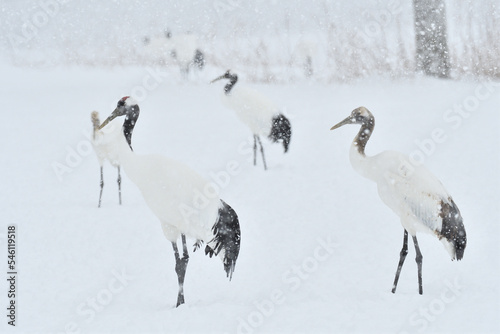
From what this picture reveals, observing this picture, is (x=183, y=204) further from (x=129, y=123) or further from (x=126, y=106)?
(x=126, y=106)

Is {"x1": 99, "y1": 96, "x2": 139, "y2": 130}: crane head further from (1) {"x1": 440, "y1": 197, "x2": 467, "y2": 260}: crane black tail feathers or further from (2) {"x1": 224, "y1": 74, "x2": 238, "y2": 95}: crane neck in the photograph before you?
(2) {"x1": 224, "y1": 74, "x2": 238, "y2": 95}: crane neck

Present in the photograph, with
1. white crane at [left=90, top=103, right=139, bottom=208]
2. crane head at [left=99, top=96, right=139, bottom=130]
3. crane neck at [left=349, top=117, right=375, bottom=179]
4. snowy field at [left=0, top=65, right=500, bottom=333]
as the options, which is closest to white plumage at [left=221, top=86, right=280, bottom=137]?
snowy field at [left=0, top=65, right=500, bottom=333]

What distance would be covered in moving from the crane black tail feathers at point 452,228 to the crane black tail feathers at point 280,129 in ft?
10.6

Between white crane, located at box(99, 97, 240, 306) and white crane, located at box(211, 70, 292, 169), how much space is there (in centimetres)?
294

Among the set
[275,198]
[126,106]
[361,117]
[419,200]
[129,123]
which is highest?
[126,106]

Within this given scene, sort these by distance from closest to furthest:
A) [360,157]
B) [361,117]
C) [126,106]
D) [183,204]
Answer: [183,204] → [360,157] → [361,117] → [126,106]

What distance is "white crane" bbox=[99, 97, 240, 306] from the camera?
3.75 metres

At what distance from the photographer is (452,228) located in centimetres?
376

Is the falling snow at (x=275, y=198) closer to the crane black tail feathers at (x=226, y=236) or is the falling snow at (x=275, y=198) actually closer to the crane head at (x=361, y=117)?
the crane black tail feathers at (x=226, y=236)

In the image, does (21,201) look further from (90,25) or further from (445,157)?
(90,25)

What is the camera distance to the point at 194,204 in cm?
374

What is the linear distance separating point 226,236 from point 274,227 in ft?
5.19

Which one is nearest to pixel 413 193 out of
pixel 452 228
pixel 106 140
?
pixel 452 228

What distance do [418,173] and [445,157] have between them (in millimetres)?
2933
